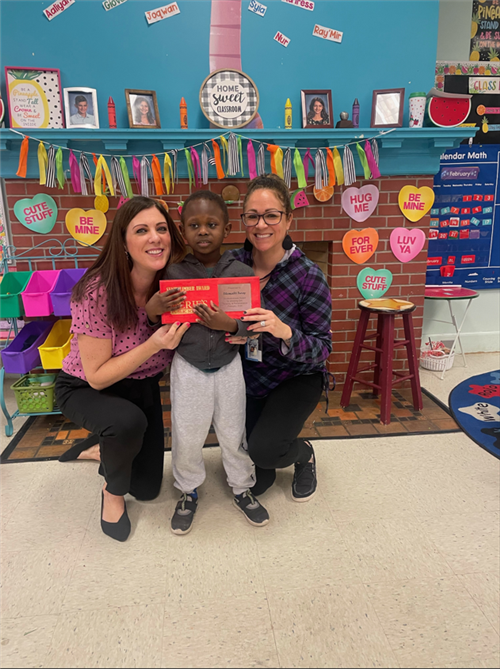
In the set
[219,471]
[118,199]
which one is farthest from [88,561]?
[118,199]

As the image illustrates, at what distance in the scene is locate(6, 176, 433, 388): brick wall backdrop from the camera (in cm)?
267

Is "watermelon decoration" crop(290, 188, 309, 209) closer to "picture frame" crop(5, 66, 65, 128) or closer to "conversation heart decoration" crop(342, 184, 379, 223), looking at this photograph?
"conversation heart decoration" crop(342, 184, 379, 223)

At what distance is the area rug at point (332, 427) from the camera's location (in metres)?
2.38

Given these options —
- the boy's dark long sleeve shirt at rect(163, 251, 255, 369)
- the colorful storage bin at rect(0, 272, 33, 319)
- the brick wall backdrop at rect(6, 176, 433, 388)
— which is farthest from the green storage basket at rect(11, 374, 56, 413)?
the boy's dark long sleeve shirt at rect(163, 251, 255, 369)

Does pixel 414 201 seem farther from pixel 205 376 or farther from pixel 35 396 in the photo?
pixel 35 396

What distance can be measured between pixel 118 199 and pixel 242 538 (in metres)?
2.06

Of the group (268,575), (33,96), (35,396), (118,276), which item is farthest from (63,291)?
(268,575)

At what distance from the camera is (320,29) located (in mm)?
2623

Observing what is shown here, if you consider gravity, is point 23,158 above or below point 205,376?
above

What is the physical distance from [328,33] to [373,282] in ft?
5.01

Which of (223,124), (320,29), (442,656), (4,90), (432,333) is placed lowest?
(442,656)

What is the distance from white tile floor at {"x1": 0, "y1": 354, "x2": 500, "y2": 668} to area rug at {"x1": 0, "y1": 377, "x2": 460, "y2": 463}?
0.21 m

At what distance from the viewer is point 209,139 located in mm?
2537

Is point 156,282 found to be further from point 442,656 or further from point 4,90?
point 4,90
